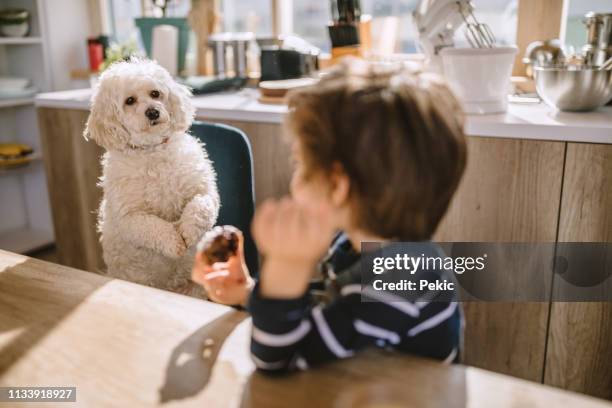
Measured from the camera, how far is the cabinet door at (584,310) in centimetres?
132

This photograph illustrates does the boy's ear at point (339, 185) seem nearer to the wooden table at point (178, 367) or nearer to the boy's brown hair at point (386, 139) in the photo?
the boy's brown hair at point (386, 139)

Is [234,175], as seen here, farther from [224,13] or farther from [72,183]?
[224,13]

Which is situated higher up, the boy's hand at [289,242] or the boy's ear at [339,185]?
the boy's ear at [339,185]

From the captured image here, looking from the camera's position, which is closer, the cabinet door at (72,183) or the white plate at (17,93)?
the cabinet door at (72,183)

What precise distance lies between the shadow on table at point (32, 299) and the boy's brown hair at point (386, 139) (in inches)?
16.1

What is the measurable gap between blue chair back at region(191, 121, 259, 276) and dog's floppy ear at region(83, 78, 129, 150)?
20cm

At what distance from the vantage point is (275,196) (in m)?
1.85

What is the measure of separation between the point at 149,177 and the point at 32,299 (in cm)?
57

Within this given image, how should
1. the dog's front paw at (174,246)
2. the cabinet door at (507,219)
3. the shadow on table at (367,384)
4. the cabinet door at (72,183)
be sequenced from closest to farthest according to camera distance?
the shadow on table at (367,384) → the dog's front paw at (174,246) → the cabinet door at (507,219) → the cabinet door at (72,183)

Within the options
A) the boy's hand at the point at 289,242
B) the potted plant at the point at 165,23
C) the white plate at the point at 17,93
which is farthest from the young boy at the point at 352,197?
the white plate at the point at 17,93

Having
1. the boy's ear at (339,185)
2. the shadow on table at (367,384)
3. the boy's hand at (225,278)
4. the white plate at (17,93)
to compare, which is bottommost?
the shadow on table at (367,384)

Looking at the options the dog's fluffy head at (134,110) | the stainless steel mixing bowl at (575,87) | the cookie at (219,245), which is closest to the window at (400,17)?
the stainless steel mixing bowl at (575,87)

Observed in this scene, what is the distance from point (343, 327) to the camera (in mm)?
611

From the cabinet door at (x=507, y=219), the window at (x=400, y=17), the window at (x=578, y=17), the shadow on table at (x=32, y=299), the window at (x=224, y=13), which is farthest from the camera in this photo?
the window at (x=224, y=13)
